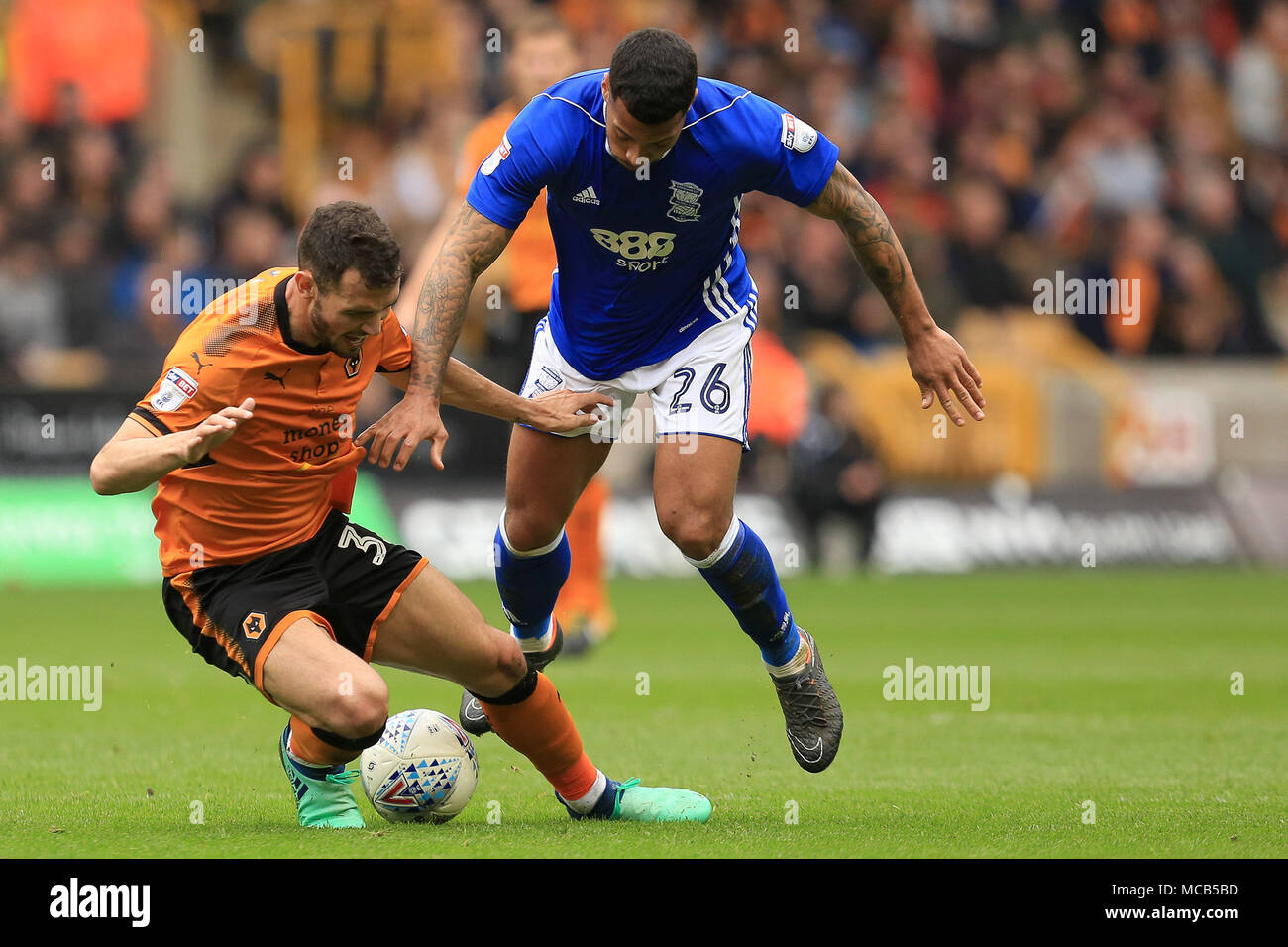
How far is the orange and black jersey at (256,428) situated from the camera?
17.1ft

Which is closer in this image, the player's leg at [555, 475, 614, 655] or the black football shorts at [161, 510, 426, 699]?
the black football shorts at [161, 510, 426, 699]

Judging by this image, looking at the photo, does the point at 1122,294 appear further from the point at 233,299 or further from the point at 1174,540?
the point at 233,299

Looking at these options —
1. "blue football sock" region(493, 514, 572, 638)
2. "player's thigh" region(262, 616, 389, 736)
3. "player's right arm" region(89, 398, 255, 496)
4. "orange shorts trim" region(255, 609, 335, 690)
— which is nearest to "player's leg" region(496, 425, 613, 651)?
"blue football sock" region(493, 514, 572, 638)

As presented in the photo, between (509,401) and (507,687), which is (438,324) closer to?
(509,401)

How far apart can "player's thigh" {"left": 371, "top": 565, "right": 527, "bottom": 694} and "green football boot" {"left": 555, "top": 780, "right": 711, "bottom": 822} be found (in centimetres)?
50

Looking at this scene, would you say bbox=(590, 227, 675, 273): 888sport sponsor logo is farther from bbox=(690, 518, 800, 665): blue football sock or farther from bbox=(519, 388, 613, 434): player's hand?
bbox=(690, 518, 800, 665): blue football sock

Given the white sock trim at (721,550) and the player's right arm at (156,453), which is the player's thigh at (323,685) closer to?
the player's right arm at (156,453)

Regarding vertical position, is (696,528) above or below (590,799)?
above

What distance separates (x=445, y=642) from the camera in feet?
18.0

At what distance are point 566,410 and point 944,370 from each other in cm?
130

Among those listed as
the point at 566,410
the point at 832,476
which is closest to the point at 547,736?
the point at 566,410

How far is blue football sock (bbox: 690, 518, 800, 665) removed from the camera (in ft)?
20.3

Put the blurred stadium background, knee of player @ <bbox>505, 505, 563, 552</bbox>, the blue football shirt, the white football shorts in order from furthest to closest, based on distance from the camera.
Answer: the blurred stadium background, knee of player @ <bbox>505, 505, 563, 552</bbox>, the white football shorts, the blue football shirt

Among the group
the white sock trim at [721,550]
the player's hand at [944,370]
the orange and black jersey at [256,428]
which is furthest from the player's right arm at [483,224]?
the player's hand at [944,370]
